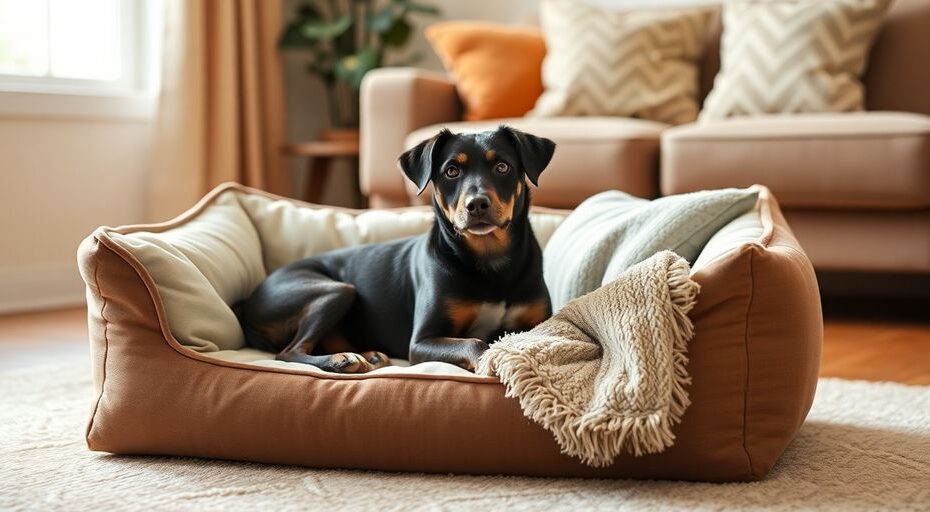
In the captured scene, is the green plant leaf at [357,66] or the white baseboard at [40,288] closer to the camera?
the white baseboard at [40,288]

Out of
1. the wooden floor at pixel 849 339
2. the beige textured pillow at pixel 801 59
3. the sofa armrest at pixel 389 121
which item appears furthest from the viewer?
the sofa armrest at pixel 389 121

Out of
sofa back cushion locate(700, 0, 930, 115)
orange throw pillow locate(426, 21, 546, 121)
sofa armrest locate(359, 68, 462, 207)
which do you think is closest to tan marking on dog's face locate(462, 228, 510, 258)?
sofa armrest locate(359, 68, 462, 207)

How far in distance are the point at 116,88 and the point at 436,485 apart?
3346 millimetres

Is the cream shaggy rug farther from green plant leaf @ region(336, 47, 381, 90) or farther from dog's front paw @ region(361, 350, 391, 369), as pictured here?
green plant leaf @ region(336, 47, 381, 90)

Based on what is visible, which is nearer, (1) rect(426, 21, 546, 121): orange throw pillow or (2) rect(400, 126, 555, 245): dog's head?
(2) rect(400, 126, 555, 245): dog's head

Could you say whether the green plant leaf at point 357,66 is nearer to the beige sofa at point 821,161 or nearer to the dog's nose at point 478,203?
the beige sofa at point 821,161

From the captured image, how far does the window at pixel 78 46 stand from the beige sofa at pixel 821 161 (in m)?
1.38

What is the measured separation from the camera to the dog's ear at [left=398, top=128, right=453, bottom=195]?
2.27m

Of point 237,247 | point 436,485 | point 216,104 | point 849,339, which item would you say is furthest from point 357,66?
point 436,485

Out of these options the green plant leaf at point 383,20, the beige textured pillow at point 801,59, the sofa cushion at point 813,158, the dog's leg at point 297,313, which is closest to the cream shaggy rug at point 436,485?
the dog's leg at point 297,313

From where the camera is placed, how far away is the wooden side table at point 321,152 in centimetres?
486

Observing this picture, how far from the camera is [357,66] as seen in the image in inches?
196

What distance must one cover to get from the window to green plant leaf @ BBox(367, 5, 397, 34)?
1.02 meters

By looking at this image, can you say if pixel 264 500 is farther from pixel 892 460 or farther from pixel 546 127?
A: pixel 546 127
